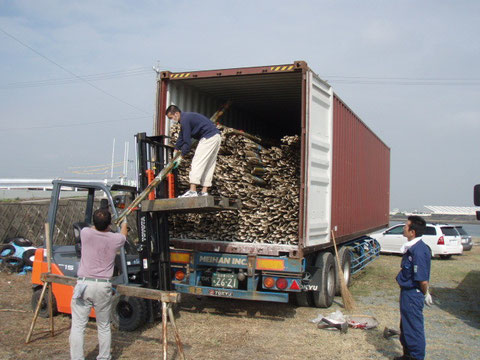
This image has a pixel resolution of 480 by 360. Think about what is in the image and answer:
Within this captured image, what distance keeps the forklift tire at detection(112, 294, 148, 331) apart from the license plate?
1.13 metres

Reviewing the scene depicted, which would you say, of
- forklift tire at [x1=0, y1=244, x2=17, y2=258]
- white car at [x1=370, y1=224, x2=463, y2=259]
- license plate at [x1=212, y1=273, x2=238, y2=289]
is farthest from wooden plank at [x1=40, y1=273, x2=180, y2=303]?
white car at [x1=370, y1=224, x2=463, y2=259]

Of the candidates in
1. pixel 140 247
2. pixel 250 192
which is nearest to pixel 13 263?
pixel 140 247

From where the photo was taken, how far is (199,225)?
24.8 feet

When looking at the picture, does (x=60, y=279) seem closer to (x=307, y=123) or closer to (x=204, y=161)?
(x=204, y=161)

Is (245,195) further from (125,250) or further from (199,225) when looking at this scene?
(125,250)

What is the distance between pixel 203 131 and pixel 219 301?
349 centimetres

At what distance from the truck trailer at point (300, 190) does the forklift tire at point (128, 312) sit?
0.89m

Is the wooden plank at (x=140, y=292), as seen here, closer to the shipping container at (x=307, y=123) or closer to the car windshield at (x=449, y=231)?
the shipping container at (x=307, y=123)

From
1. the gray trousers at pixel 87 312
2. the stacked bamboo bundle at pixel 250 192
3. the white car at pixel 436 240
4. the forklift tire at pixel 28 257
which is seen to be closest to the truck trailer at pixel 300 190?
the stacked bamboo bundle at pixel 250 192

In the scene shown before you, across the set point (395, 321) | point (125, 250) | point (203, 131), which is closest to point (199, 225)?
point (125, 250)

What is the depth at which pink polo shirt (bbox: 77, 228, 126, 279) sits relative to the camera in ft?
15.6

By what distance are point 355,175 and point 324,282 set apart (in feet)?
9.78

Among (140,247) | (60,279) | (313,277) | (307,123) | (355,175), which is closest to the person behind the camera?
(60,279)

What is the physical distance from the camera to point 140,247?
21.6 ft
